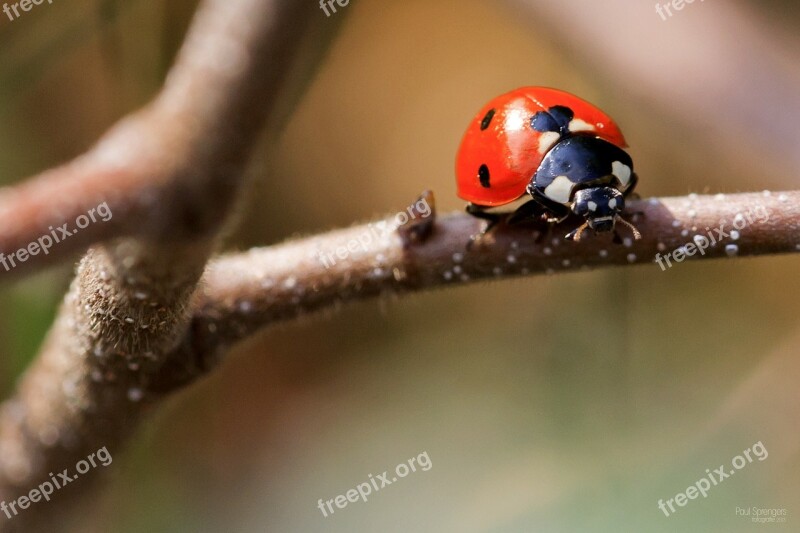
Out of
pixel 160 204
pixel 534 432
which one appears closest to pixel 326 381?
pixel 534 432

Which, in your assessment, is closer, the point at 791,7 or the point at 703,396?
the point at 791,7

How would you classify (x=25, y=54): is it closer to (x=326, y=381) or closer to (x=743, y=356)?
(x=326, y=381)

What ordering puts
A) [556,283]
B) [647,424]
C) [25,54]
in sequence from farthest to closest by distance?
[556,283]
[647,424]
[25,54]
